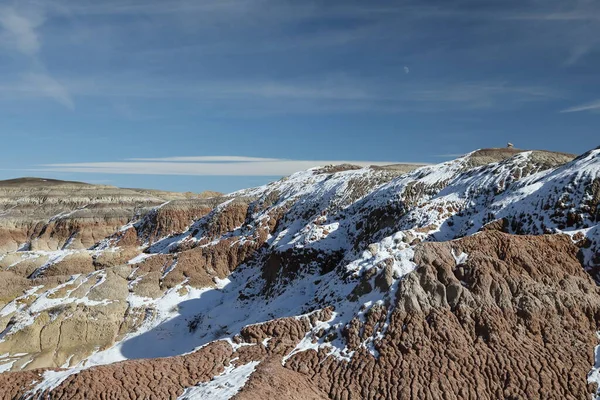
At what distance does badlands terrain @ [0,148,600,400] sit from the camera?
653 inches

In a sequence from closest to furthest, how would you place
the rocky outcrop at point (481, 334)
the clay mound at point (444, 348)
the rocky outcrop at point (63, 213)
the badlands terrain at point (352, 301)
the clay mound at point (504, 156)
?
1. the clay mound at point (444, 348)
2. the rocky outcrop at point (481, 334)
3. the badlands terrain at point (352, 301)
4. the clay mound at point (504, 156)
5. the rocky outcrop at point (63, 213)

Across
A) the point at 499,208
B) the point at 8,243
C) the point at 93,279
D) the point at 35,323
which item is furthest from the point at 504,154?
the point at 8,243

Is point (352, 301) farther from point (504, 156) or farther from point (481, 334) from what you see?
point (504, 156)

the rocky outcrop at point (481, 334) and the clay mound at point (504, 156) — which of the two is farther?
the clay mound at point (504, 156)

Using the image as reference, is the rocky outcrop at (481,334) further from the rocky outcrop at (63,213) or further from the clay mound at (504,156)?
the rocky outcrop at (63,213)

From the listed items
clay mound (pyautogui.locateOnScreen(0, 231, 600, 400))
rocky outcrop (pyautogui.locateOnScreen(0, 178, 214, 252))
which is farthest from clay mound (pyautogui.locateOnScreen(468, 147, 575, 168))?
rocky outcrop (pyautogui.locateOnScreen(0, 178, 214, 252))

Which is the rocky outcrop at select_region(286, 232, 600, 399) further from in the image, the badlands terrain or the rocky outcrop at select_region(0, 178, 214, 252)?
the rocky outcrop at select_region(0, 178, 214, 252)

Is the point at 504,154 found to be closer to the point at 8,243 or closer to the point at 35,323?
the point at 35,323

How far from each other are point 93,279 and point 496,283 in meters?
32.7

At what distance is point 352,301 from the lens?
20.5 m

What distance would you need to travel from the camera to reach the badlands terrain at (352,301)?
16.6 metres

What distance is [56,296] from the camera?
123 ft

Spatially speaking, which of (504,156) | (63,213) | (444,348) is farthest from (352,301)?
(63,213)

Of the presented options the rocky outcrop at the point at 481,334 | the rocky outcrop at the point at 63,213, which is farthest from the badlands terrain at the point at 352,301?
the rocky outcrop at the point at 63,213
